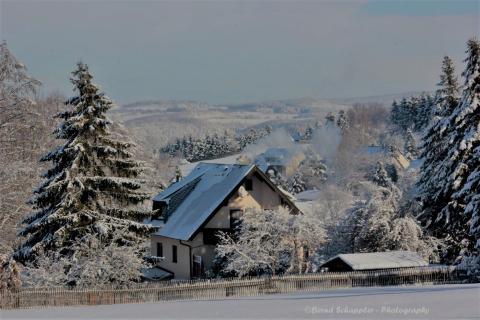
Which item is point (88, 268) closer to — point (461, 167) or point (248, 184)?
point (248, 184)

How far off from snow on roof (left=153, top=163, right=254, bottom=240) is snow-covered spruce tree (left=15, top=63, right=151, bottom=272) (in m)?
9.42

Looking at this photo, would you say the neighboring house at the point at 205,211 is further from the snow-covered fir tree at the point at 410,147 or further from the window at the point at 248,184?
the snow-covered fir tree at the point at 410,147

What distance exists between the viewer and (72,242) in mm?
28875

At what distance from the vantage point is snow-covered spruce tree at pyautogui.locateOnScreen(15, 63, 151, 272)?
28641mm

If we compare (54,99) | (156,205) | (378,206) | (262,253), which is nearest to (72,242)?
(262,253)

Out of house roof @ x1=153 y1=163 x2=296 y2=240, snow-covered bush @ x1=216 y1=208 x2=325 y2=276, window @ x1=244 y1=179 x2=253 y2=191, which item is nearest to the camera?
snow-covered bush @ x1=216 y1=208 x2=325 y2=276

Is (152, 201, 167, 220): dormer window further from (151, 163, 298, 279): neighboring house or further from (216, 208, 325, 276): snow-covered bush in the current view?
(216, 208, 325, 276): snow-covered bush

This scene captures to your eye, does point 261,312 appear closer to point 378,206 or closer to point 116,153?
point 116,153

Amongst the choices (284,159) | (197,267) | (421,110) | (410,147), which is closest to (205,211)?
(197,267)

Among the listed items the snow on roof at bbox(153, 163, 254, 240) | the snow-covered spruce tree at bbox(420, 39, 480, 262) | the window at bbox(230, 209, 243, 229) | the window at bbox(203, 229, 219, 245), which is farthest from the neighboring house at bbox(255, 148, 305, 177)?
the snow-covered spruce tree at bbox(420, 39, 480, 262)

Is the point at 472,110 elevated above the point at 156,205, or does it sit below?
above

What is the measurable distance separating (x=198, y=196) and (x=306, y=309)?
23.4 metres

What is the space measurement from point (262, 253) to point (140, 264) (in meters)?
8.38

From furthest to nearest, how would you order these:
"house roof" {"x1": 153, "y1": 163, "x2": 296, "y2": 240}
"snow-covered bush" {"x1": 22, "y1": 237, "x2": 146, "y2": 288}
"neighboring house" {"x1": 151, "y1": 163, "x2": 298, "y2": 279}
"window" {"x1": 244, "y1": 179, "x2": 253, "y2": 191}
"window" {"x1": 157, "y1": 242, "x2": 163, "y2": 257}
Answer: "window" {"x1": 157, "y1": 242, "x2": 163, "y2": 257} < "window" {"x1": 244, "y1": 179, "x2": 253, "y2": 191} < "house roof" {"x1": 153, "y1": 163, "x2": 296, "y2": 240} < "neighboring house" {"x1": 151, "y1": 163, "x2": 298, "y2": 279} < "snow-covered bush" {"x1": 22, "y1": 237, "x2": 146, "y2": 288}
